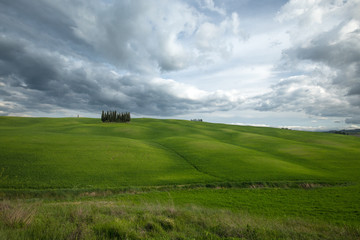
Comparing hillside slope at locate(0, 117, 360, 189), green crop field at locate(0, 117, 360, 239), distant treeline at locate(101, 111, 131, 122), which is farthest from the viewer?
distant treeline at locate(101, 111, 131, 122)

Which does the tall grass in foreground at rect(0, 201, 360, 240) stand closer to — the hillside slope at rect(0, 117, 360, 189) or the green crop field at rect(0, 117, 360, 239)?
the green crop field at rect(0, 117, 360, 239)

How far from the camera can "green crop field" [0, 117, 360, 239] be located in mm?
7949

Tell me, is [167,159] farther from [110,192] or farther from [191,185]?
[110,192]

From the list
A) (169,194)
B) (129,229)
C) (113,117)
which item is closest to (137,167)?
(169,194)

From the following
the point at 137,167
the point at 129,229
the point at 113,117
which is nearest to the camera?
the point at 129,229

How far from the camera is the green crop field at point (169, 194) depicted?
7.95 m

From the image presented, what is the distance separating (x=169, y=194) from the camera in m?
16.5

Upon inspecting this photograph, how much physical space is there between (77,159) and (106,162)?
18.6 ft

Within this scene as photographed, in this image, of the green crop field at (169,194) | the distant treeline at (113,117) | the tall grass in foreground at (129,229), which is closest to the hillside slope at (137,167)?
the green crop field at (169,194)

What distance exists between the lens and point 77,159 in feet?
112

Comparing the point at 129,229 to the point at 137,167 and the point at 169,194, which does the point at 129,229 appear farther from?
the point at 137,167

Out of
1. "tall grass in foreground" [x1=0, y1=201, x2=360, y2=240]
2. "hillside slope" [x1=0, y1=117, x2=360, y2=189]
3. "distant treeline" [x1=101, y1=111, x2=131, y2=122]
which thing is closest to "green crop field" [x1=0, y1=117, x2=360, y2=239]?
"tall grass in foreground" [x1=0, y1=201, x2=360, y2=240]

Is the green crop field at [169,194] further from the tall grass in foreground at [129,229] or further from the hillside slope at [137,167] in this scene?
the hillside slope at [137,167]

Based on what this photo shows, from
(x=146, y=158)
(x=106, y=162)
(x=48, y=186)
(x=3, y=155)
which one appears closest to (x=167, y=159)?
(x=146, y=158)
